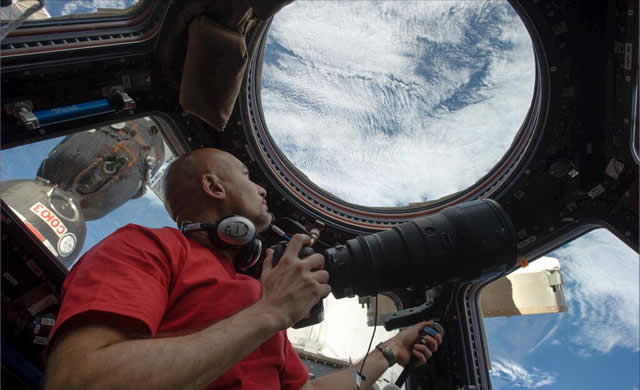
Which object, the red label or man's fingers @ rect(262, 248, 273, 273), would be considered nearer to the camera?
man's fingers @ rect(262, 248, 273, 273)

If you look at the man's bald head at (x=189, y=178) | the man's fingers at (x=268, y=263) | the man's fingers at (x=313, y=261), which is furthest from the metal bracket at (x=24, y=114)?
the man's fingers at (x=313, y=261)

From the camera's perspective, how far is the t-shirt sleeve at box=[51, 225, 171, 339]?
0.91 m

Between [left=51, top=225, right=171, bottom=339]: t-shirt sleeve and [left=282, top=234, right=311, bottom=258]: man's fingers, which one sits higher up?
Result: [left=51, top=225, right=171, bottom=339]: t-shirt sleeve

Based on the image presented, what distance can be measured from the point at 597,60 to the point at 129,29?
Answer: 13.7ft

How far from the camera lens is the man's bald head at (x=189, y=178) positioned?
170 cm

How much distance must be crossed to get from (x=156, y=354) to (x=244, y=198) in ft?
3.03

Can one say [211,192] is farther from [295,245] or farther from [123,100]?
[123,100]

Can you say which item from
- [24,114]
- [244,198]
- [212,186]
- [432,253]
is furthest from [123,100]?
[432,253]

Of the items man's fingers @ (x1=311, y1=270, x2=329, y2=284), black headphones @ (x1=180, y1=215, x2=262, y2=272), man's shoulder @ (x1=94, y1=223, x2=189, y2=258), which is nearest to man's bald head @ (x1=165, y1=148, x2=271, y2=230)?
black headphones @ (x1=180, y1=215, x2=262, y2=272)

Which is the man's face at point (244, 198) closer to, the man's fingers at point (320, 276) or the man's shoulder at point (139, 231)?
the man's shoulder at point (139, 231)

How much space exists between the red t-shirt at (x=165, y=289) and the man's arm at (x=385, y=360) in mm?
486

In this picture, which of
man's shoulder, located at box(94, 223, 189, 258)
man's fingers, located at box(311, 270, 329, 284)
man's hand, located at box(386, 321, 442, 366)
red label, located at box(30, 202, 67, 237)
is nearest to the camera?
man's shoulder, located at box(94, 223, 189, 258)

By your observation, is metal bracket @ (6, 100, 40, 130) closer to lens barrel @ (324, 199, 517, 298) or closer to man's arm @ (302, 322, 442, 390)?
lens barrel @ (324, 199, 517, 298)

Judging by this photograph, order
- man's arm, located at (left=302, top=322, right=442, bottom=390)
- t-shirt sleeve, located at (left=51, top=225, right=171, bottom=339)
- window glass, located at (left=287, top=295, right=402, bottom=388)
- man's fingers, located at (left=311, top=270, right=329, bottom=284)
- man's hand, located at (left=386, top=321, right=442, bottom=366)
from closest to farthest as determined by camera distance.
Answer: t-shirt sleeve, located at (left=51, top=225, right=171, bottom=339) < man's fingers, located at (left=311, top=270, right=329, bottom=284) < man's arm, located at (left=302, top=322, right=442, bottom=390) < man's hand, located at (left=386, top=321, right=442, bottom=366) < window glass, located at (left=287, top=295, right=402, bottom=388)
